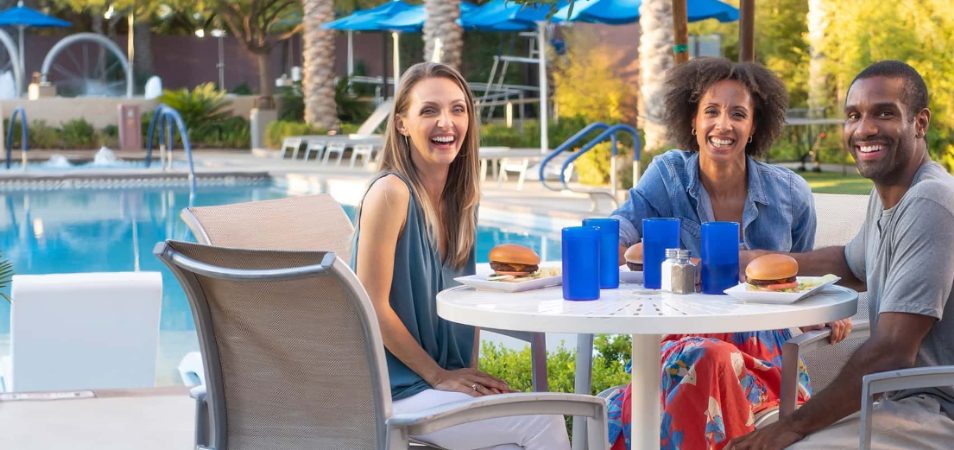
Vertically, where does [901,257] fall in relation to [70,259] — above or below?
above

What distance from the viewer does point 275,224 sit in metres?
3.47

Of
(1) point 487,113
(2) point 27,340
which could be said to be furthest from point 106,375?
(1) point 487,113

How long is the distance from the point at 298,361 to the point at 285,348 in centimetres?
3

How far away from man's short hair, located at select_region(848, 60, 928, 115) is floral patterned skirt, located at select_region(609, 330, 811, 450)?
66 cm

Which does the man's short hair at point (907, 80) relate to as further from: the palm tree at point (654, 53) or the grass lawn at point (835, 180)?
the palm tree at point (654, 53)

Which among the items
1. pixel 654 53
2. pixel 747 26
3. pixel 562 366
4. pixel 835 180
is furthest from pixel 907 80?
pixel 835 180

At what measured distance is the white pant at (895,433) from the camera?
98.7 inches

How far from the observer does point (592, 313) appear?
2.38 metres

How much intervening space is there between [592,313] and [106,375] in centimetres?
268

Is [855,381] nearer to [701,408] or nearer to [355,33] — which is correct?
[701,408]

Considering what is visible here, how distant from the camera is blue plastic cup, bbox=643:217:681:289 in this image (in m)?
2.77

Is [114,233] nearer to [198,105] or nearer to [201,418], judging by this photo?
[201,418]

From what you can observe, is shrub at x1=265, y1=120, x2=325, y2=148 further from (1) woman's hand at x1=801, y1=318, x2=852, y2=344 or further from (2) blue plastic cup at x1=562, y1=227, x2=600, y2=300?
(2) blue plastic cup at x1=562, y1=227, x2=600, y2=300

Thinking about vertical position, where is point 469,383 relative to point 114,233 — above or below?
above
